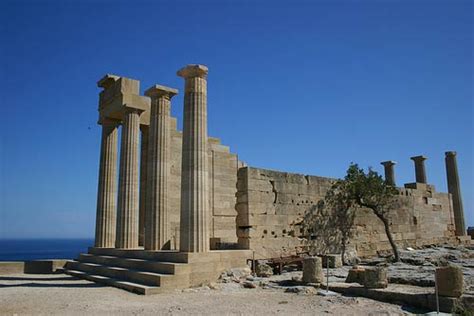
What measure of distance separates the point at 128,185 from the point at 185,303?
805cm

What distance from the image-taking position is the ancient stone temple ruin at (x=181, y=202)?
528 inches

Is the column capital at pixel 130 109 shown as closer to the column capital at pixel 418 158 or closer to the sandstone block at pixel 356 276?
the sandstone block at pixel 356 276

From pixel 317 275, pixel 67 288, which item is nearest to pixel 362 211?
Result: pixel 317 275

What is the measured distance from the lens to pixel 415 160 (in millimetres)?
30188

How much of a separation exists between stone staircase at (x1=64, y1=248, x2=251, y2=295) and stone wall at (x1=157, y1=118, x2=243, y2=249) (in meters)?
2.18

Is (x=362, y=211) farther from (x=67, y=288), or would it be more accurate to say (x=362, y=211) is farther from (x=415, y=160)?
(x=67, y=288)

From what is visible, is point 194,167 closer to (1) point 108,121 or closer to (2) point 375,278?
(2) point 375,278

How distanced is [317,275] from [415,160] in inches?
842

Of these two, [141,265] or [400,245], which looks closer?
[141,265]

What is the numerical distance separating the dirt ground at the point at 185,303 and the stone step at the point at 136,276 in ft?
1.26

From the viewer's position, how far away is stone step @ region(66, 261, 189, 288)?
11.8 meters

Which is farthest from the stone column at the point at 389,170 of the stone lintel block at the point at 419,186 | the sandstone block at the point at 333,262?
the sandstone block at the point at 333,262

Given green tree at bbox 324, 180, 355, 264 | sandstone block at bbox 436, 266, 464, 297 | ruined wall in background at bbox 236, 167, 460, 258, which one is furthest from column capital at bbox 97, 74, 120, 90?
sandstone block at bbox 436, 266, 464, 297

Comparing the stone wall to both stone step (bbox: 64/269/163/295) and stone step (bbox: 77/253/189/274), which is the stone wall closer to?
stone step (bbox: 77/253/189/274)
